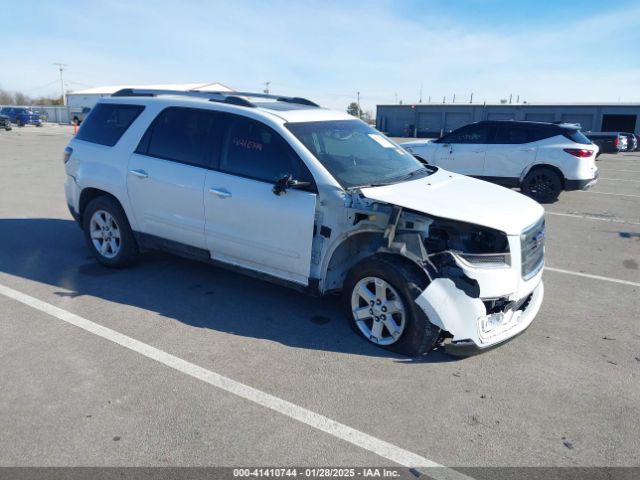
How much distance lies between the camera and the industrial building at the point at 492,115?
47.7 metres

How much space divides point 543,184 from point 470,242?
7.85 metres

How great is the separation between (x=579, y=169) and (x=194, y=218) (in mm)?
8603

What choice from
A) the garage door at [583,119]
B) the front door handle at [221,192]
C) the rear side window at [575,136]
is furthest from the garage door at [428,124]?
the front door handle at [221,192]

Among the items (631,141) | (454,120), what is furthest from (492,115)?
(631,141)

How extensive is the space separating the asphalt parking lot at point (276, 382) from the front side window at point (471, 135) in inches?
244

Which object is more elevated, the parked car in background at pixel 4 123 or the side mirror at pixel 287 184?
the side mirror at pixel 287 184

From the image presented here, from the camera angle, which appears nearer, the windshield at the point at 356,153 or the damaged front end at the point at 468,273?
the damaged front end at the point at 468,273

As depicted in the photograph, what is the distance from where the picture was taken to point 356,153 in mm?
4949

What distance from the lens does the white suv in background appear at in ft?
35.2

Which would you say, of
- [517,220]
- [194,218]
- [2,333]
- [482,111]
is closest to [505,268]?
[517,220]

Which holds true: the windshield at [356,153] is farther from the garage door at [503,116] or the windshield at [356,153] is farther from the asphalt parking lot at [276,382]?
the garage door at [503,116]

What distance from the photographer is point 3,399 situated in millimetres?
3377

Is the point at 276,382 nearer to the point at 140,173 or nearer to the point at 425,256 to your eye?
the point at 425,256

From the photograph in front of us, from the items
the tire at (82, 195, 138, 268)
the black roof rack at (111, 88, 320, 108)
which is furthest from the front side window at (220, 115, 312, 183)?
the tire at (82, 195, 138, 268)
